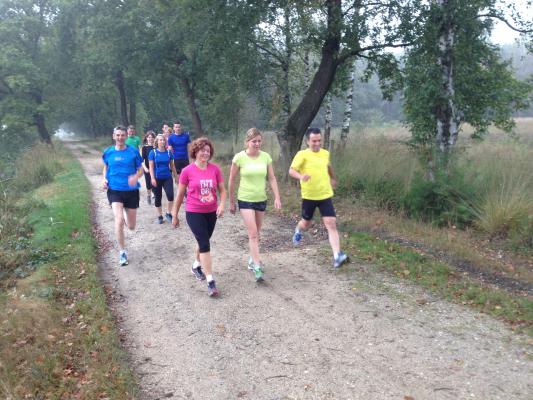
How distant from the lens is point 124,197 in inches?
289

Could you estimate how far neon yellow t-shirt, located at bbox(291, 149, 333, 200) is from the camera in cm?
657

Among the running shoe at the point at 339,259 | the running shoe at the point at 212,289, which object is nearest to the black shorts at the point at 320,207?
the running shoe at the point at 339,259

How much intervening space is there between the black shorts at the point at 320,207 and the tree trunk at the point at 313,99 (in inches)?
245

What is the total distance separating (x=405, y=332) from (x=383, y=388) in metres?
1.07

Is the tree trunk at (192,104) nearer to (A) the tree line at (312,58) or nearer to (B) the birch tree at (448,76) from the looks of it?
(A) the tree line at (312,58)

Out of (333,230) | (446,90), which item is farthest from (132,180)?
(446,90)

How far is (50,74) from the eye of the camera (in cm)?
3647

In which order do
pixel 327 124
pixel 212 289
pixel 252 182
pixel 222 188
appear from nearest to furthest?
1. pixel 212 289
2. pixel 222 188
3. pixel 252 182
4. pixel 327 124

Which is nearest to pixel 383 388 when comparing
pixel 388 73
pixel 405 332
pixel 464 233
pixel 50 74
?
pixel 405 332

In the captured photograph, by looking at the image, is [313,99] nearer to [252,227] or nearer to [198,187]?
[252,227]

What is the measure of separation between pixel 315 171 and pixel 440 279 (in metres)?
2.27

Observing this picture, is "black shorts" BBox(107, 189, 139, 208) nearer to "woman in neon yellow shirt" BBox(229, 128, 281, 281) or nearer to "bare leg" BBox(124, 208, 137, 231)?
"bare leg" BBox(124, 208, 137, 231)

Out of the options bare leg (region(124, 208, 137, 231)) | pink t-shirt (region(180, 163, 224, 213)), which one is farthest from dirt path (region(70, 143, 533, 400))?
pink t-shirt (region(180, 163, 224, 213))

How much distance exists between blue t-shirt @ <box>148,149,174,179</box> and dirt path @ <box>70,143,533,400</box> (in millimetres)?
2898
